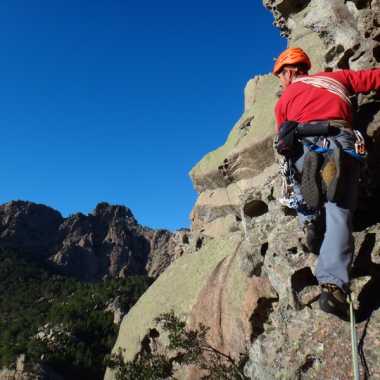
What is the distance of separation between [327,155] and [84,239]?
16421cm

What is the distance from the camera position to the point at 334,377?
5051 mm

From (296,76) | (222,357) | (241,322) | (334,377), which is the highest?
(296,76)

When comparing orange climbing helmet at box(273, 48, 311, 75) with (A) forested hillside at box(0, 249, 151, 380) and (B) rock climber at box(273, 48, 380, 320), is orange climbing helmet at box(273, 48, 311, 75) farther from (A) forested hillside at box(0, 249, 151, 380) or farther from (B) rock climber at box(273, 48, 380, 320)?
(A) forested hillside at box(0, 249, 151, 380)

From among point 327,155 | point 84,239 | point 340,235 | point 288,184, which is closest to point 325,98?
point 327,155

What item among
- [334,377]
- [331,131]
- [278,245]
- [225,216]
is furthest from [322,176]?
[225,216]

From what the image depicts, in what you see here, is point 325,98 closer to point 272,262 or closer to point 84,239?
point 272,262

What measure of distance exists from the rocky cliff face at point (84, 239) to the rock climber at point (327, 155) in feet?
459

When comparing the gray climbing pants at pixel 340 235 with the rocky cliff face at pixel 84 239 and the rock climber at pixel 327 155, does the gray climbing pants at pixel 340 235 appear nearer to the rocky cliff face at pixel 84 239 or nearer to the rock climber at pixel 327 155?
the rock climber at pixel 327 155

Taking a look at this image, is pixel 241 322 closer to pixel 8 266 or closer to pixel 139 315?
pixel 139 315

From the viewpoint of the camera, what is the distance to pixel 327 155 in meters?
4.61

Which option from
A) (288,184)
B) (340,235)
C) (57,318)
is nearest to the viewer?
(340,235)

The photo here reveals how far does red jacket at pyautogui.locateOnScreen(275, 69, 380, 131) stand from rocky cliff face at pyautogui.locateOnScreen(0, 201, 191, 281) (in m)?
140

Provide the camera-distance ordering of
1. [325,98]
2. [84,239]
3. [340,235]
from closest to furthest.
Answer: [340,235], [325,98], [84,239]

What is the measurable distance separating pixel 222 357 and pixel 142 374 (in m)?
2.76
